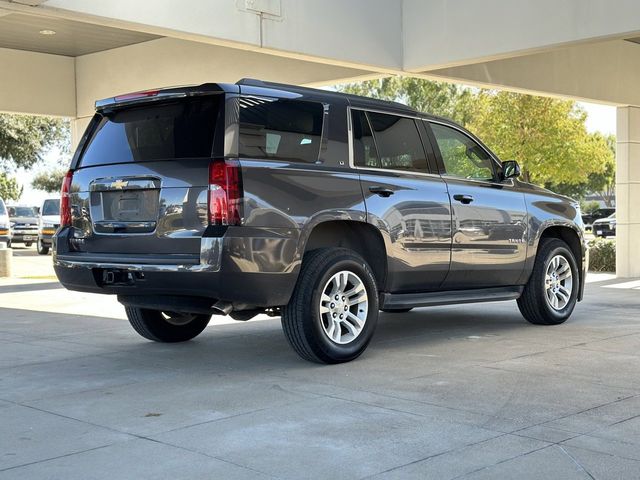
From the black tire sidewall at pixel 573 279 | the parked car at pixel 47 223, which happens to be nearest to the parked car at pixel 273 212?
the black tire sidewall at pixel 573 279

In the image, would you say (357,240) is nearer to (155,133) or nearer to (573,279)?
(155,133)

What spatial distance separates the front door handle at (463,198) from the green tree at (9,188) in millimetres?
66147

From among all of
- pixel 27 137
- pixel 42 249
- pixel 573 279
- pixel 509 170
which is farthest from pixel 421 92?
pixel 509 170

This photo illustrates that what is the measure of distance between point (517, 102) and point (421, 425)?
86.6 feet

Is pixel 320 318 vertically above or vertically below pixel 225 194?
below

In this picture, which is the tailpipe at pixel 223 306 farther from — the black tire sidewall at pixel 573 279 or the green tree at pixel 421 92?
the green tree at pixel 421 92

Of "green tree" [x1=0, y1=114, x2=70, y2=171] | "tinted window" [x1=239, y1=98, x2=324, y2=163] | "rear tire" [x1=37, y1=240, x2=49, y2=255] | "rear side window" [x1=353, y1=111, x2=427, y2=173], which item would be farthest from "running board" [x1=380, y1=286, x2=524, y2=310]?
"green tree" [x1=0, y1=114, x2=70, y2=171]

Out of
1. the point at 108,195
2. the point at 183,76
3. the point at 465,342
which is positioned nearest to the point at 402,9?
the point at 183,76

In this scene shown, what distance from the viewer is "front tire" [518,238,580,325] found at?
29.6 feet

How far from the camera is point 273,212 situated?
6.38 metres

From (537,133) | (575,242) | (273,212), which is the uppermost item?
(537,133)

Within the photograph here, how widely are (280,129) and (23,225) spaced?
30.3m

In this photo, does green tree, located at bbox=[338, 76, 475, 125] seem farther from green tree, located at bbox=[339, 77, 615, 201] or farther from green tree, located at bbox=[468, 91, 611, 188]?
green tree, located at bbox=[468, 91, 611, 188]

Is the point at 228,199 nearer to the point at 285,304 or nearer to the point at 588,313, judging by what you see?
the point at 285,304
